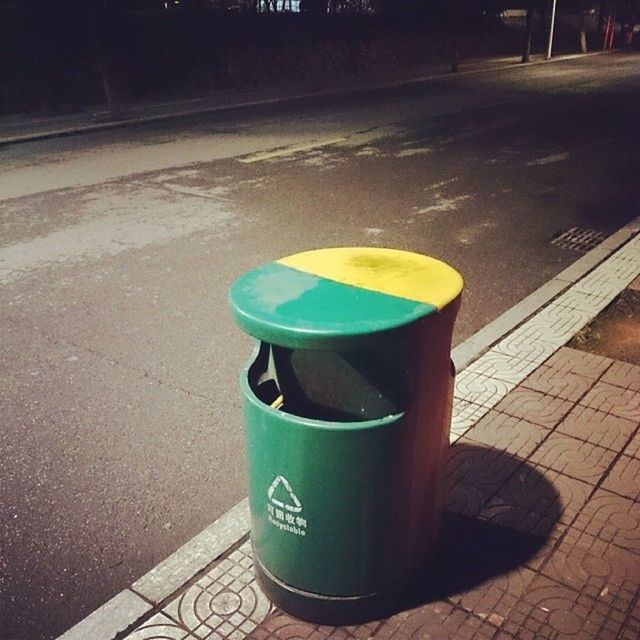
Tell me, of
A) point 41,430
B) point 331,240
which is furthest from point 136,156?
point 41,430

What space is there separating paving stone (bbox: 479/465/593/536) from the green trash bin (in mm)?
629

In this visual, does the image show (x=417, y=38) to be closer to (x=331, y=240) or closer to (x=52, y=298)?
(x=331, y=240)

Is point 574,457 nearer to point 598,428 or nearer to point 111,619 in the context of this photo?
point 598,428

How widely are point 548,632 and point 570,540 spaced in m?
0.54

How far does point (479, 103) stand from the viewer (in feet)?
56.9

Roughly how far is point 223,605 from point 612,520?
5.99ft

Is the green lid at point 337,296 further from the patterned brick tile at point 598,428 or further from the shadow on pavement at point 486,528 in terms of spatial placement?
the patterned brick tile at point 598,428

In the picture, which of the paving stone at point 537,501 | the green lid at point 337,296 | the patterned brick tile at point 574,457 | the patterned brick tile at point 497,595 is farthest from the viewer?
the patterned brick tile at point 574,457

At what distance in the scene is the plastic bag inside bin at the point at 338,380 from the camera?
2168mm

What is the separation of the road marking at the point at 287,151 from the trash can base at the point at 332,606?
9282mm

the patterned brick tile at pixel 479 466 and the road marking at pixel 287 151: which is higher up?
the road marking at pixel 287 151

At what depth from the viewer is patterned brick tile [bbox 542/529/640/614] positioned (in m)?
2.65

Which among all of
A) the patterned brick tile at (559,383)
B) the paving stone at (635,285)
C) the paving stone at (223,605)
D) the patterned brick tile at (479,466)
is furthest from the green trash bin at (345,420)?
the paving stone at (635,285)

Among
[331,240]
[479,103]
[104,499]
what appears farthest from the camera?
[479,103]
